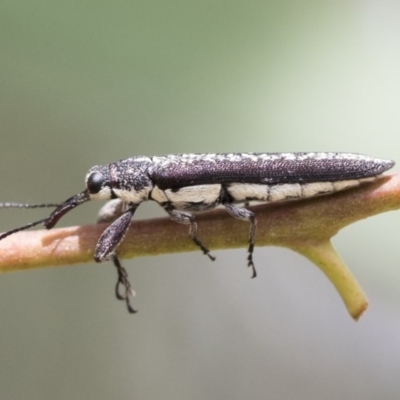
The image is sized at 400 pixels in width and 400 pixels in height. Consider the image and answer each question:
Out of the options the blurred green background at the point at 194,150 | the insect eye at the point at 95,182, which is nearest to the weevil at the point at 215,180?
the insect eye at the point at 95,182

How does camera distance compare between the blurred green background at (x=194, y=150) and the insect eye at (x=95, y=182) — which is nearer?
the insect eye at (x=95, y=182)

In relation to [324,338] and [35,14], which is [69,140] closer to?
[35,14]

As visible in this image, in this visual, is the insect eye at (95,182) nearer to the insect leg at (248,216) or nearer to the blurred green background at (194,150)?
the insect leg at (248,216)

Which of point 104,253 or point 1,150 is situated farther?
point 1,150

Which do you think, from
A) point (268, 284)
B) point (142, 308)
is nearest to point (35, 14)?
point (142, 308)

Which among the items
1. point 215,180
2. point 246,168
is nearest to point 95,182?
point 215,180
